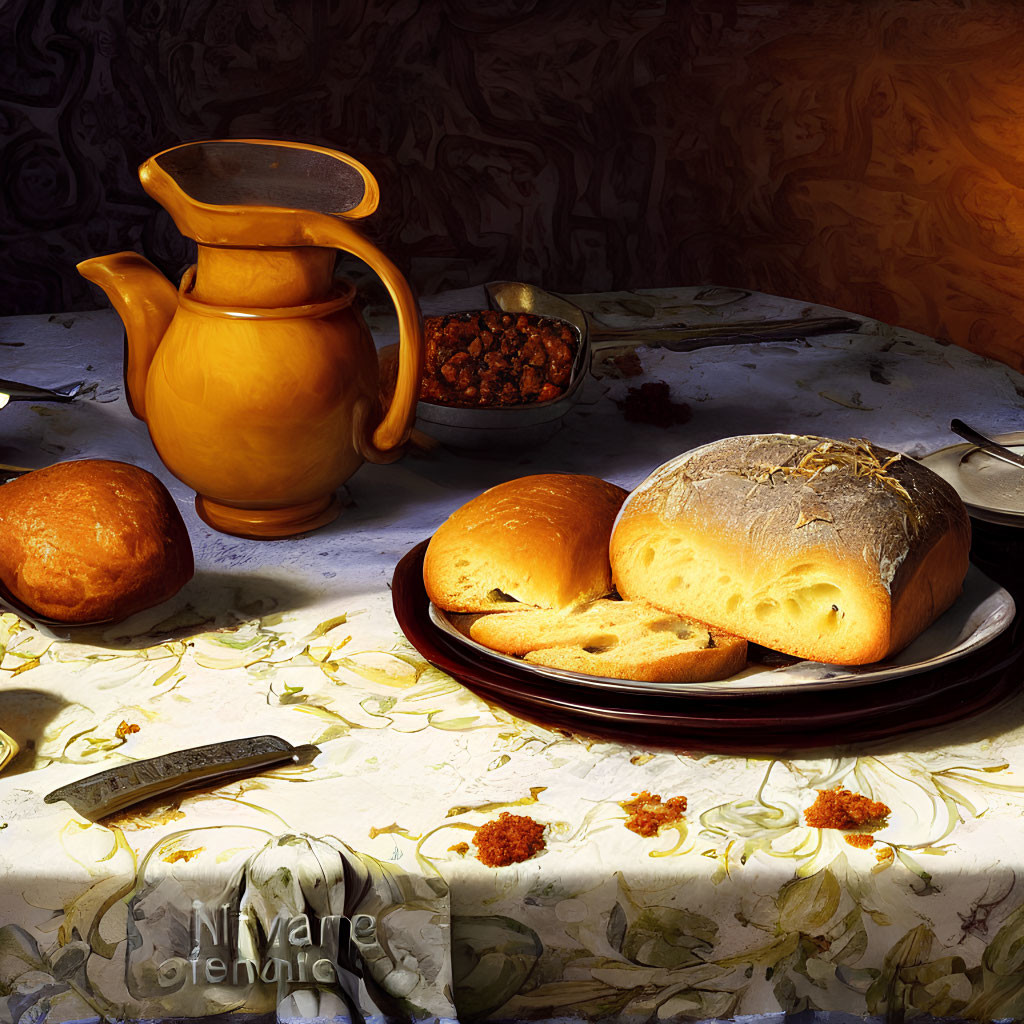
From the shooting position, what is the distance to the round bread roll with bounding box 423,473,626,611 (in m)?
0.58

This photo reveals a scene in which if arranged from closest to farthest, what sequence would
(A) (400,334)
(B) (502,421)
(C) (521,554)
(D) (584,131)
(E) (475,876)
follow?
(E) (475,876), (C) (521,554), (A) (400,334), (B) (502,421), (D) (584,131)

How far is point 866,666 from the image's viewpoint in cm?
54

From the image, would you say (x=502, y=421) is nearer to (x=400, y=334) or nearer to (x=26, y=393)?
(x=400, y=334)

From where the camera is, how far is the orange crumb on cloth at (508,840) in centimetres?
46

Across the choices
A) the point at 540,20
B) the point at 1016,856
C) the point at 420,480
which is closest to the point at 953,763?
the point at 1016,856

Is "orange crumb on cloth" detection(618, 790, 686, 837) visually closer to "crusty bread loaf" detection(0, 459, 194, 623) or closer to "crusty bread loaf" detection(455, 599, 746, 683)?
"crusty bread loaf" detection(455, 599, 746, 683)

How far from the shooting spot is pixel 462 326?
0.90 m

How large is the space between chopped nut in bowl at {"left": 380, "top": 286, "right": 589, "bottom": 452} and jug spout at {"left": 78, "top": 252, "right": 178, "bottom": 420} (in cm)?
18

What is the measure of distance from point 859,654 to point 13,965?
1.28ft

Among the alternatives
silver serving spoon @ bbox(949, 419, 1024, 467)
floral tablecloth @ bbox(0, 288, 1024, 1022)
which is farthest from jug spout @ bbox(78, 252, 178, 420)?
silver serving spoon @ bbox(949, 419, 1024, 467)

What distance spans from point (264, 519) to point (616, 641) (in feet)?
0.99

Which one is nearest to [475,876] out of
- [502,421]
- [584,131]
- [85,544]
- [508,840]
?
[508,840]

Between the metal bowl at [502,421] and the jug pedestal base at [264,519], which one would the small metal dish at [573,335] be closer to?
the metal bowl at [502,421]

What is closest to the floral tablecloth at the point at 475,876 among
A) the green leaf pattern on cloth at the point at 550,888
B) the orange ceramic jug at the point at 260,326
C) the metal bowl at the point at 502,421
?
the green leaf pattern on cloth at the point at 550,888
